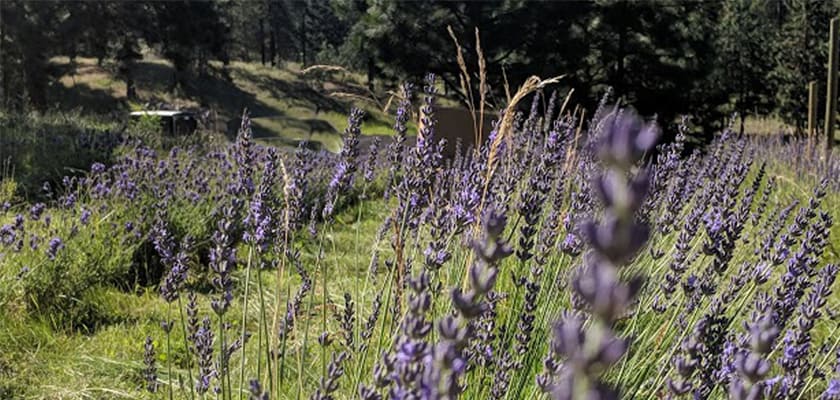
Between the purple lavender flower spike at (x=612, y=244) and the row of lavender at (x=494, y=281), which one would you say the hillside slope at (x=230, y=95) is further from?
the purple lavender flower spike at (x=612, y=244)

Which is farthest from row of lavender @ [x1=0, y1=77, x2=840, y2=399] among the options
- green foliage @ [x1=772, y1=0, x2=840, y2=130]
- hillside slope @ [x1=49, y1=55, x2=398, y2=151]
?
green foliage @ [x1=772, y1=0, x2=840, y2=130]

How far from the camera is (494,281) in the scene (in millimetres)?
722

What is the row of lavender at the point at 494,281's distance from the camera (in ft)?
2.22

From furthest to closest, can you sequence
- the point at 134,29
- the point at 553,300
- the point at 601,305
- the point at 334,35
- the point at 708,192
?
the point at 334,35 → the point at 134,29 → the point at 708,192 → the point at 553,300 → the point at 601,305

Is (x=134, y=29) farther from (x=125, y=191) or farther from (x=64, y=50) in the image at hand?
(x=125, y=191)

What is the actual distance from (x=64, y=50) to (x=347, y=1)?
10491mm

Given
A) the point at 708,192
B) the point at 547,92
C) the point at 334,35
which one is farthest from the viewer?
the point at 334,35

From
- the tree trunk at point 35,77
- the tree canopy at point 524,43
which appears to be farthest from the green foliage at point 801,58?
the tree trunk at point 35,77

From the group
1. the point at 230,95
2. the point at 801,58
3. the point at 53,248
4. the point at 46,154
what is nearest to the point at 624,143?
the point at 53,248

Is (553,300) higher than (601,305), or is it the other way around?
(601,305)

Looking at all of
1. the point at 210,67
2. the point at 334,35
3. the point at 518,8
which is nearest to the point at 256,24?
the point at 334,35

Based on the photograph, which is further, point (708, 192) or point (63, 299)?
point (63, 299)

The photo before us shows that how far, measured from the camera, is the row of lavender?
26.7 inches

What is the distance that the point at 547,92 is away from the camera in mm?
20422
